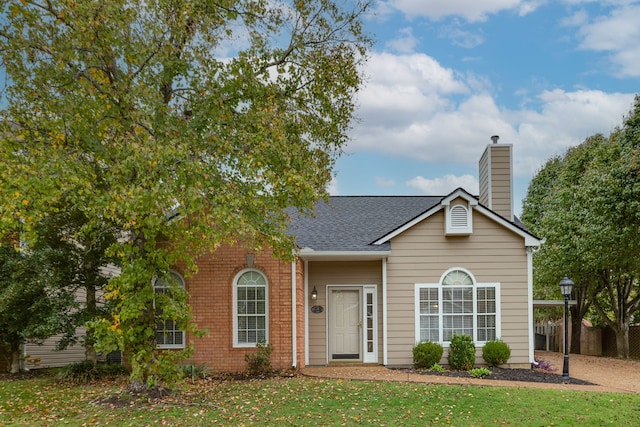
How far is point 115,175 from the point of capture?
28.9 ft

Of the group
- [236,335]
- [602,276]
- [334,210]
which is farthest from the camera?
[602,276]

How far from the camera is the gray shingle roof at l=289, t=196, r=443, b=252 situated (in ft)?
46.0

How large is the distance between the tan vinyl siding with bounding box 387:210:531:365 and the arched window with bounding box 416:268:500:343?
0.17 m

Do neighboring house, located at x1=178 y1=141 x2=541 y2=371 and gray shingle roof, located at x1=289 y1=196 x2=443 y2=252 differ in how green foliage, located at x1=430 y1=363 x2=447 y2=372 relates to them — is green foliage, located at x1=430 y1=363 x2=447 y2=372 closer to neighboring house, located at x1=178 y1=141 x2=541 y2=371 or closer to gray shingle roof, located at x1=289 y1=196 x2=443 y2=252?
neighboring house, located at x1=178 y1=141 x2=541 y2=371

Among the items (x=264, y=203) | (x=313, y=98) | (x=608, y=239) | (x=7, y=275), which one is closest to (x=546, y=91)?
(x=608, y=239)

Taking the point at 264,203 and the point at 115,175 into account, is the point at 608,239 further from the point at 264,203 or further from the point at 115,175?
the point at 115,175

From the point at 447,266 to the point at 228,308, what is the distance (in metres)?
5.78

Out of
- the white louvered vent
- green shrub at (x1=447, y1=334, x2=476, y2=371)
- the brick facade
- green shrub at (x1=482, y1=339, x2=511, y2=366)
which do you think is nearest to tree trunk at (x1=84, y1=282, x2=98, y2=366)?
the brick facade

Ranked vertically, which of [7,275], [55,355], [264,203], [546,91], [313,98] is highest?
[546,91]

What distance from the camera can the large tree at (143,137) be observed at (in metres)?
8.59

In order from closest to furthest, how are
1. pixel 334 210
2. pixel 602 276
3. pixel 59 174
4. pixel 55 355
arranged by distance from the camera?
pixel 59 174, pixel 55 355, pixel 334 210, pixel 602 276

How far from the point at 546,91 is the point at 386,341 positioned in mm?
9965

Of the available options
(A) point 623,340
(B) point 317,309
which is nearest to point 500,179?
(B) point 317,309

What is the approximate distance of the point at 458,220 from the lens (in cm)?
1387
